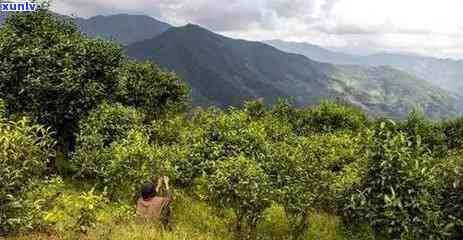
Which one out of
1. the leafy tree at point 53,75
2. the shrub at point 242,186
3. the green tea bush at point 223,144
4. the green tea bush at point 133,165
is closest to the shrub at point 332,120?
the green tea bush at point 223,144

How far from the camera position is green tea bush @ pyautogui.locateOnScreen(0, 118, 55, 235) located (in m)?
13.2

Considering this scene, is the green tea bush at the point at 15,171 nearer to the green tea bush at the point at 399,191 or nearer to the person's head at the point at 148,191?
the person's head at the point at 148,191

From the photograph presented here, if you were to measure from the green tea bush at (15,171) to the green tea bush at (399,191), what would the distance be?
9.60 metres

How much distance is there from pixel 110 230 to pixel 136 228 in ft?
3.09

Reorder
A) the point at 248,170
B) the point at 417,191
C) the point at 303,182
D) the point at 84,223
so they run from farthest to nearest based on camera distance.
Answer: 1. the point at 303,182
2. the point at 248,170
3. the point at 417,191
4. the point at 84,223

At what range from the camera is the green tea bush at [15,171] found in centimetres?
1321

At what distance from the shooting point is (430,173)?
53.1ft

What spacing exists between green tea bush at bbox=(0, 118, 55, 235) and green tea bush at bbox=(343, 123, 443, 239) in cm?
960

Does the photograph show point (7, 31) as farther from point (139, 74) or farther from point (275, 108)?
point (275, 108)

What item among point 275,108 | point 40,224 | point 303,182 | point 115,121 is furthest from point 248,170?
point 275,108

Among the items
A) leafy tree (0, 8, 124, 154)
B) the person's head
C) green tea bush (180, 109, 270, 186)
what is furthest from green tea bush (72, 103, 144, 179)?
the person's head

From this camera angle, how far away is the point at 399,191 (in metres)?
16.1

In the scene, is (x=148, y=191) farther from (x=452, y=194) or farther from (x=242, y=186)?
(x=452, y=194)

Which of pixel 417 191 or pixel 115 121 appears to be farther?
pixel 115 121
